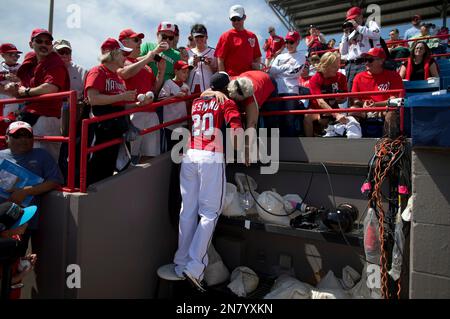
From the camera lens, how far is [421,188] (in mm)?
2807

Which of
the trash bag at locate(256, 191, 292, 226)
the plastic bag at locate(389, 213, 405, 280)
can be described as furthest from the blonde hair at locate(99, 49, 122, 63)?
the plastic bag at locate(389, 213, 405, 280)

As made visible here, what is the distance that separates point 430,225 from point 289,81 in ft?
A: 10.5

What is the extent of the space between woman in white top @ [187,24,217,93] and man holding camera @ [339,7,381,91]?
256 centimetres

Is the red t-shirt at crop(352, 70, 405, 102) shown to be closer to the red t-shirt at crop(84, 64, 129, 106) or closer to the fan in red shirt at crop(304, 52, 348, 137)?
the fan in red shirt at crop(304, 52, 348, 137)

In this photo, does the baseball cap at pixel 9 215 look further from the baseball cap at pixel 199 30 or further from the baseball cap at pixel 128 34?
the baseball cap at pixel 199 30

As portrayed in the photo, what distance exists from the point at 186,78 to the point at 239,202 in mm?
1988

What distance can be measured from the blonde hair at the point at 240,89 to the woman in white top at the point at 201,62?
116cm

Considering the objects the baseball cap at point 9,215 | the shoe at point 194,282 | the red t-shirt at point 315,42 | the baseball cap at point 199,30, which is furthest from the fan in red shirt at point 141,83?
the red t-shirt at point 315,42

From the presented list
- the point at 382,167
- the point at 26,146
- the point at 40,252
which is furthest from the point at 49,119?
the point at 382,167

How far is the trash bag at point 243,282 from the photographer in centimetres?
387

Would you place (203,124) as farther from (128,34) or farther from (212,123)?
(128,34)

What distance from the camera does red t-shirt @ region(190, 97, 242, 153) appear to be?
3.88 meters

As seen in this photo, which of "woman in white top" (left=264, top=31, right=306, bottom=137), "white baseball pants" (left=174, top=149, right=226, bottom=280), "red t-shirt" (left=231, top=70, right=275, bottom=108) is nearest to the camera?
"white baseball pants" (left=174, top=149, right=226, bottom=280)

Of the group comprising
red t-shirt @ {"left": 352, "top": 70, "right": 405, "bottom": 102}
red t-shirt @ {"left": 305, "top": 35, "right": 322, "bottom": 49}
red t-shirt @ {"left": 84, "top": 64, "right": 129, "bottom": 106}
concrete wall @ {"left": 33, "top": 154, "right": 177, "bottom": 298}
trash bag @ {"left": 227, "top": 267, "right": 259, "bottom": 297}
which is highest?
red t-shirt @ {"left": 305, "top": 35, "right": 322, "bottom": 49}
